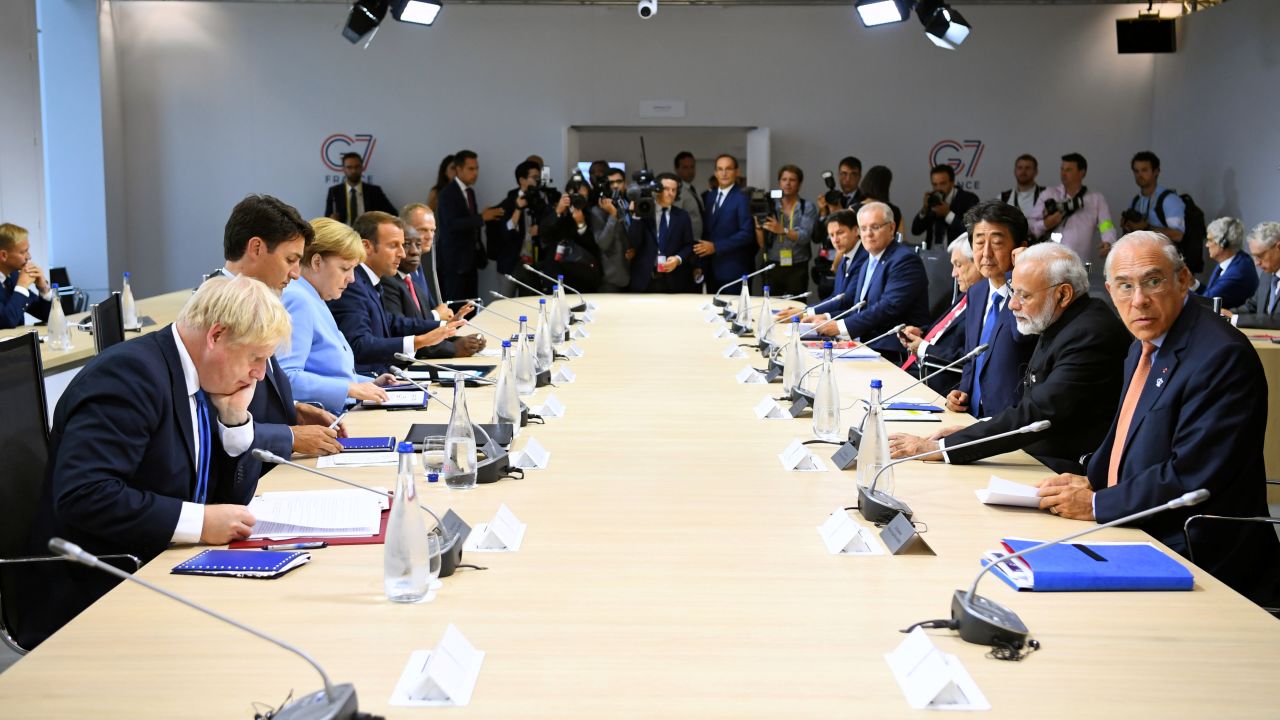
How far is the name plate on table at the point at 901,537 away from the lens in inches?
87.0

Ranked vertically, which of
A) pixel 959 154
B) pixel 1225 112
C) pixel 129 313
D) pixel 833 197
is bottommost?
pixel 129 313

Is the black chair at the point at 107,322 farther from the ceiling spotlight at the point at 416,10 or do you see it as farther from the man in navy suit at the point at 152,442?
the ceiling spotlight at the point at 416,10

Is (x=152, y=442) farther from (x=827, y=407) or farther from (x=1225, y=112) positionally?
(x=1225, y=112)

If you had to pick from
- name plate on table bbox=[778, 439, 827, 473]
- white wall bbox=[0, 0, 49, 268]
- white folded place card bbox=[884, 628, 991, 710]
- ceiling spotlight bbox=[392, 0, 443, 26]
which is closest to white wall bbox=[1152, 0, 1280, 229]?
ceiling spotlight bbox=[392, 0, 443, 26]

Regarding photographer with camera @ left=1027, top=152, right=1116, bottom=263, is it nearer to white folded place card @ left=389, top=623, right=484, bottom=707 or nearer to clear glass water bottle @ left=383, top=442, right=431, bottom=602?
clear glass water bottle @ left=383, top=442, right=431, bottom=602

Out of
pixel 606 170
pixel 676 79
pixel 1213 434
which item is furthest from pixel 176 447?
pixel 676 79

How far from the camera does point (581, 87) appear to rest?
10.9 meters

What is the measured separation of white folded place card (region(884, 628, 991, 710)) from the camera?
5.09 feet

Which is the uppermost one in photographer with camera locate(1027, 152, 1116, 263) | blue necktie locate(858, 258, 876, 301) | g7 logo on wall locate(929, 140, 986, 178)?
g7 logo on wall locate(929, 140, 986, 178)

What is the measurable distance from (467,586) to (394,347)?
2.85 metres

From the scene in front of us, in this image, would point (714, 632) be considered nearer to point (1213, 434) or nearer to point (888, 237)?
point (1213, 434)

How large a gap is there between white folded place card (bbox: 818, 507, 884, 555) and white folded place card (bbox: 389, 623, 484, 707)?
0.81 m

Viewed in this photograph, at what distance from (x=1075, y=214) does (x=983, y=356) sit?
6.44 m

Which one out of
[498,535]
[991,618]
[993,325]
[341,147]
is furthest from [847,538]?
[341,147]
